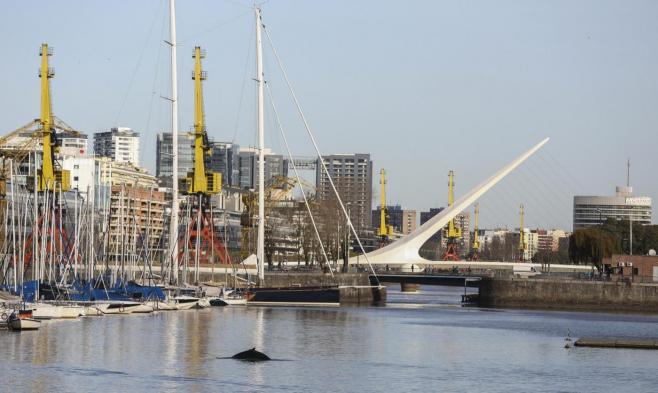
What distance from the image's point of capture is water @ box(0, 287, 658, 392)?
38000mm

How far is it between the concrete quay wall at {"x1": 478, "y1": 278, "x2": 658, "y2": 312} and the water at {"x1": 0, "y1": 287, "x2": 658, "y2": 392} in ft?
44.5

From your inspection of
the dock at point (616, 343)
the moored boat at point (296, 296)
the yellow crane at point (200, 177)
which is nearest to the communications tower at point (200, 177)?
the yellow crane at point (200, 177)

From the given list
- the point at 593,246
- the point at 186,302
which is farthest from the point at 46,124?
the point at 593,246

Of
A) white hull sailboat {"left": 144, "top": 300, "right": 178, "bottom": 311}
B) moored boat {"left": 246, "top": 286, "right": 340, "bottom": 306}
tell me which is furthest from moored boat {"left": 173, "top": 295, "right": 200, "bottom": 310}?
moored boat {"left": 246, "top": 286, "right": 340, "bottom": 306}

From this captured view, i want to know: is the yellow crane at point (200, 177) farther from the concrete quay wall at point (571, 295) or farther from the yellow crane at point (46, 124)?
the concrete quay wall at point (571, 295)

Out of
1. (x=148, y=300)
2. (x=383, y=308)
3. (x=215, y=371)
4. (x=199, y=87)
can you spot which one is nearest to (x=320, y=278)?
(x=383, y=308)

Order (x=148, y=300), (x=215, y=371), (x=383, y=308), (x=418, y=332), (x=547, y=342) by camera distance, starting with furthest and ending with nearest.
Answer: (x=383, y=308)
(x=148, y=300)
(x=418, y=332)
(x=547, y=342)
(x=215, y=371)

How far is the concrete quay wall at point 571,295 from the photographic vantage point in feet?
266

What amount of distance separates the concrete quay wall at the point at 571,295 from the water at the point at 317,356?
13550 millimetres

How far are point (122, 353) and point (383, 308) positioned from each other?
3632cm

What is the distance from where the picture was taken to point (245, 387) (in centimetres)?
3656

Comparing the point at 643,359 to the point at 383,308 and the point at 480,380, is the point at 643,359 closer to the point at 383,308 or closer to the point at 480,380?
the point at 480,380

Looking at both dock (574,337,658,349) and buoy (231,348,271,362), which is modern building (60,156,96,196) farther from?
buoy (231,348,271,362)

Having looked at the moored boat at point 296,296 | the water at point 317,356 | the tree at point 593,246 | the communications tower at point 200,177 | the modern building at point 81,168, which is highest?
the modern building at point 81,168
